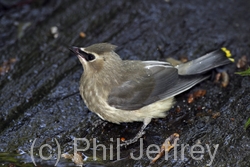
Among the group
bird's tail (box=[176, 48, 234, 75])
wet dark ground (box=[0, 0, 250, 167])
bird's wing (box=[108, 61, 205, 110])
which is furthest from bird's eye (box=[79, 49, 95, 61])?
bird's tail (box=[176, 48, 234, 75])

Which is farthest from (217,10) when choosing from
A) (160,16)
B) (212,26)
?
(160,16)

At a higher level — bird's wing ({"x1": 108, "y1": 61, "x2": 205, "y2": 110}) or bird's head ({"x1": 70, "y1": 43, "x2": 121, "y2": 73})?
→ bird's head ({"x1": 70, "y1": 43, "x2": 121, "y2": 73})

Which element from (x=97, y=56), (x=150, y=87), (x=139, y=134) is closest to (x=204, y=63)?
(x=150, y=87)

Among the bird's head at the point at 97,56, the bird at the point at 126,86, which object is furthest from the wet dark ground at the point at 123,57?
the bird's head at the point at 97,56

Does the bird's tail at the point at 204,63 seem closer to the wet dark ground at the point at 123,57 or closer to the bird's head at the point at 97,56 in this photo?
the wet dark ground at the point at 123,57

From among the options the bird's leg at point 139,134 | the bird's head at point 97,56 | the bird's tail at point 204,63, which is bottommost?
the bird's leg at point 139,134

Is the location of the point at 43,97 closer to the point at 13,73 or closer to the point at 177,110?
the point at 13,73

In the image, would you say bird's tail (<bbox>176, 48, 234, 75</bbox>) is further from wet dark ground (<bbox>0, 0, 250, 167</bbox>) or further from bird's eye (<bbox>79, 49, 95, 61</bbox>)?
bird's eye (<bbox>79, 49, 95, 61</bbox>)

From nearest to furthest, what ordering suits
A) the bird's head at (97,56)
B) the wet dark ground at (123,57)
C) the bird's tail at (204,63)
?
the wet dark ground at (123,57)
the bird's head at (97,56)
the bird's tail at (204,63)
